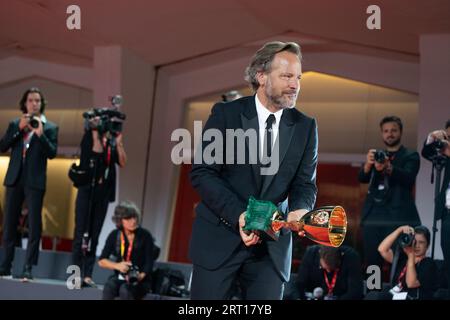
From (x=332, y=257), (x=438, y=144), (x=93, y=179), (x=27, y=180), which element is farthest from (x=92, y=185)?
(x=438, y=144)

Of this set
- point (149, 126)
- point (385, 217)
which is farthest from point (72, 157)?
point (385, 217)

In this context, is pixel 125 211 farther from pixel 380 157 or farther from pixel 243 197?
pixel 243 197

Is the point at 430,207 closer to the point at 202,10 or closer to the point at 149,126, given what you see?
the point at 202,10

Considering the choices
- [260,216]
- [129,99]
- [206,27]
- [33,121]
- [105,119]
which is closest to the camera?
[260,216]

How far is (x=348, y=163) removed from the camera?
801 centimetres

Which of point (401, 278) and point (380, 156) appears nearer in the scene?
point (401, 278)

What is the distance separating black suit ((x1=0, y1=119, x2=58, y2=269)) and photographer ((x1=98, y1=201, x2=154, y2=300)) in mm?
585

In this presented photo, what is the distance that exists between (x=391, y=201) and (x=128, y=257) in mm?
2011

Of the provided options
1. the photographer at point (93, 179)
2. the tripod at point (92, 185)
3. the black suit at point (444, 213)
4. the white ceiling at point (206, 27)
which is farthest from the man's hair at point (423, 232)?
the tripod at point (92, 185)

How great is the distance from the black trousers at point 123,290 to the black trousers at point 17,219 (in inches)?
28.1

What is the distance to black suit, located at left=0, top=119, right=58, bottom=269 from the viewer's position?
6.22 metres

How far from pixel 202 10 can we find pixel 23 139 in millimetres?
1951

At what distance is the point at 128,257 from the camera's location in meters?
6.13

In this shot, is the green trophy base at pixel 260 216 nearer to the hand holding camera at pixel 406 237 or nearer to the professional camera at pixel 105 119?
the hand holding camera at pixel 406 237
